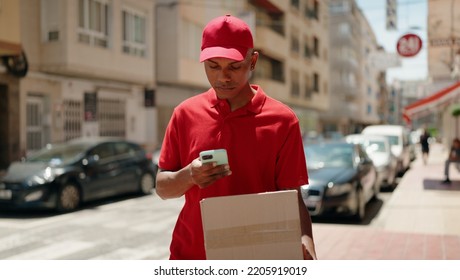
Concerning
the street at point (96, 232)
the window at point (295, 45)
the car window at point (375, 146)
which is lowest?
the street at point (96, 232)

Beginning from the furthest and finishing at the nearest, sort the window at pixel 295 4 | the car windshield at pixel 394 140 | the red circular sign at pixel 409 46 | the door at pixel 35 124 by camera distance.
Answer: the window at pixel 295 4
the car windshield at pixel 394 140
the door at pixel 35 124
the red circular sign at pixel 409 46

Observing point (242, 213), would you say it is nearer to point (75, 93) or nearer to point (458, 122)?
point (75, 93)

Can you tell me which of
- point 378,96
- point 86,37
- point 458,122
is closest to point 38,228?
point 86,37

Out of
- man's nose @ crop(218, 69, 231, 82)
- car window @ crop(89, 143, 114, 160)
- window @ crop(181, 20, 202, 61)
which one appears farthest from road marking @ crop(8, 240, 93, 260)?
window @ crop(181, 20, 202, 61)

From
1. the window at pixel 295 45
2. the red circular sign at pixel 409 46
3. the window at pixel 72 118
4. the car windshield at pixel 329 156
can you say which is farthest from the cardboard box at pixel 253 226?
the window at pixel 295 45

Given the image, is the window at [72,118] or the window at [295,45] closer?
the window at [72,118]

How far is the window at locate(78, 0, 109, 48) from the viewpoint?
11.9 metres

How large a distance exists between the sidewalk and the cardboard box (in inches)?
148

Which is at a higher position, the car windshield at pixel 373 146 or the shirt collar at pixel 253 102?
the shirt collar at pixel 253 102

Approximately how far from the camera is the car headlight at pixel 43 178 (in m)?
8.85

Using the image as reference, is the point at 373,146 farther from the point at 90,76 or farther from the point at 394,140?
the point at 90,76

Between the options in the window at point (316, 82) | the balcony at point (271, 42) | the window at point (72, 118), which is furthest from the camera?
the window at point (316, 82)

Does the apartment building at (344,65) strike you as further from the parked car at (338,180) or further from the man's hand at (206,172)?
the man's hand at (206,172)

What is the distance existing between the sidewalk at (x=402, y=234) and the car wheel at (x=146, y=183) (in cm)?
515
